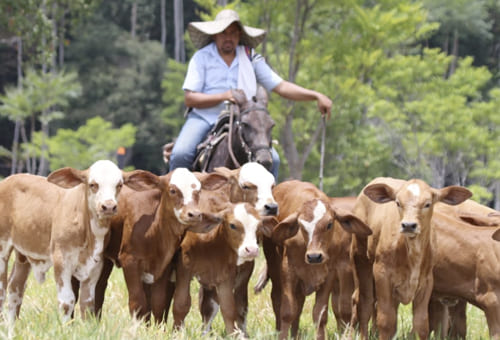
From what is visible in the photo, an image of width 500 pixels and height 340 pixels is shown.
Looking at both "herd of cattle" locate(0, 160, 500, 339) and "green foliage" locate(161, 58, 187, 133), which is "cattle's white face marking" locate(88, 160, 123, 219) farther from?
"green foliage" locate(161, 58, 187, 133)

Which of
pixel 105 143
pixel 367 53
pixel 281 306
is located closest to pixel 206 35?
pixel 281 306

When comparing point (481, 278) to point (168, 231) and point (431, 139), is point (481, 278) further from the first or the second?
point (431, 139)

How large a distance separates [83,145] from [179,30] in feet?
45.3

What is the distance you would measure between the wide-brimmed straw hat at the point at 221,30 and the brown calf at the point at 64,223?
2.63 m

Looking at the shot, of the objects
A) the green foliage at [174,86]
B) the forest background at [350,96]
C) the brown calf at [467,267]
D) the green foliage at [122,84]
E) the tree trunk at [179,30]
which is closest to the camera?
the brown calf at [467,267]

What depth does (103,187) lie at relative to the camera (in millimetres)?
6031

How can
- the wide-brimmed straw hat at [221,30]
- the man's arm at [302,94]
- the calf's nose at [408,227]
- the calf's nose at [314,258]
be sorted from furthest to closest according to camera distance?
the wide-brimmed straw hat at [221,30]
the man's arm at [302,94]
the calf's nose at [314,258]
the calf's nose at [408,227]

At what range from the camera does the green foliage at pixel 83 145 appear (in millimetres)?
34375

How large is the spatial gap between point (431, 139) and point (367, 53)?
3.74 metres

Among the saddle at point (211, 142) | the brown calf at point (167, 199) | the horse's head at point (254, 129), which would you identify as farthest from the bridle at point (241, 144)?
the brown calf at point (167, 199)

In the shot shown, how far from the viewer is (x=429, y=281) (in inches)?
243

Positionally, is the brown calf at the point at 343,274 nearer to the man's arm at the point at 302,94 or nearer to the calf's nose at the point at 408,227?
the calf's nose at the point at 408,227

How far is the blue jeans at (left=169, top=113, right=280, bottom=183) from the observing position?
8234mm

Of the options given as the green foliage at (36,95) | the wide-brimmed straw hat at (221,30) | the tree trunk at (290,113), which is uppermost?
the wide-brimmed straw hat at (221,30)
